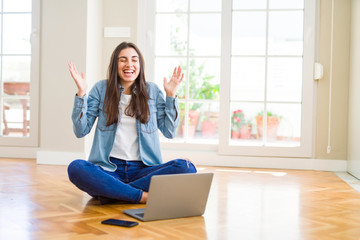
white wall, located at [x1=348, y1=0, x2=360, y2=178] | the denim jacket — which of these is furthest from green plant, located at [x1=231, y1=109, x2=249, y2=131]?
the denim jacket

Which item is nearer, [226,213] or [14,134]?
[226,213]

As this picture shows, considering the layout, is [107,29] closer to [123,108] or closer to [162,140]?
[162,140]

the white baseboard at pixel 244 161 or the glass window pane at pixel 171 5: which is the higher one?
the glass window pane at pixel 171 5

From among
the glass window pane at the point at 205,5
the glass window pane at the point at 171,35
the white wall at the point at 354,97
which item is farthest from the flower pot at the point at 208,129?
the white wall at the point at 354,97

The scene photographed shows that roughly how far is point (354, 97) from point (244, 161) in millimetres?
1158

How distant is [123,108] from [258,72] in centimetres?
217

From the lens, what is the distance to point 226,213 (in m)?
2.53

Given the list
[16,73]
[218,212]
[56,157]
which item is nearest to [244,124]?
[56,157]

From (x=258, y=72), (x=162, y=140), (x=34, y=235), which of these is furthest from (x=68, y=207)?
(x=258, y=72)

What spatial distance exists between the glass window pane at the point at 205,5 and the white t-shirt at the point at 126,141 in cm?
228

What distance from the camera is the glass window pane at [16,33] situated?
4863 mm

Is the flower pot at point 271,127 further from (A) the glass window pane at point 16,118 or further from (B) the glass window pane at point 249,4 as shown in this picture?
(A) the glass window pane at point 16,118

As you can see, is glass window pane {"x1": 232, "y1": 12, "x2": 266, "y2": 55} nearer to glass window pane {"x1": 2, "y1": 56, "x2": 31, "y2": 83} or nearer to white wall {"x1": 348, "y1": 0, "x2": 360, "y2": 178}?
white wall {"x1": 348, "y1": 0, "x2": 360, "y2": 178}

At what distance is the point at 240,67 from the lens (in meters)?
4.68
